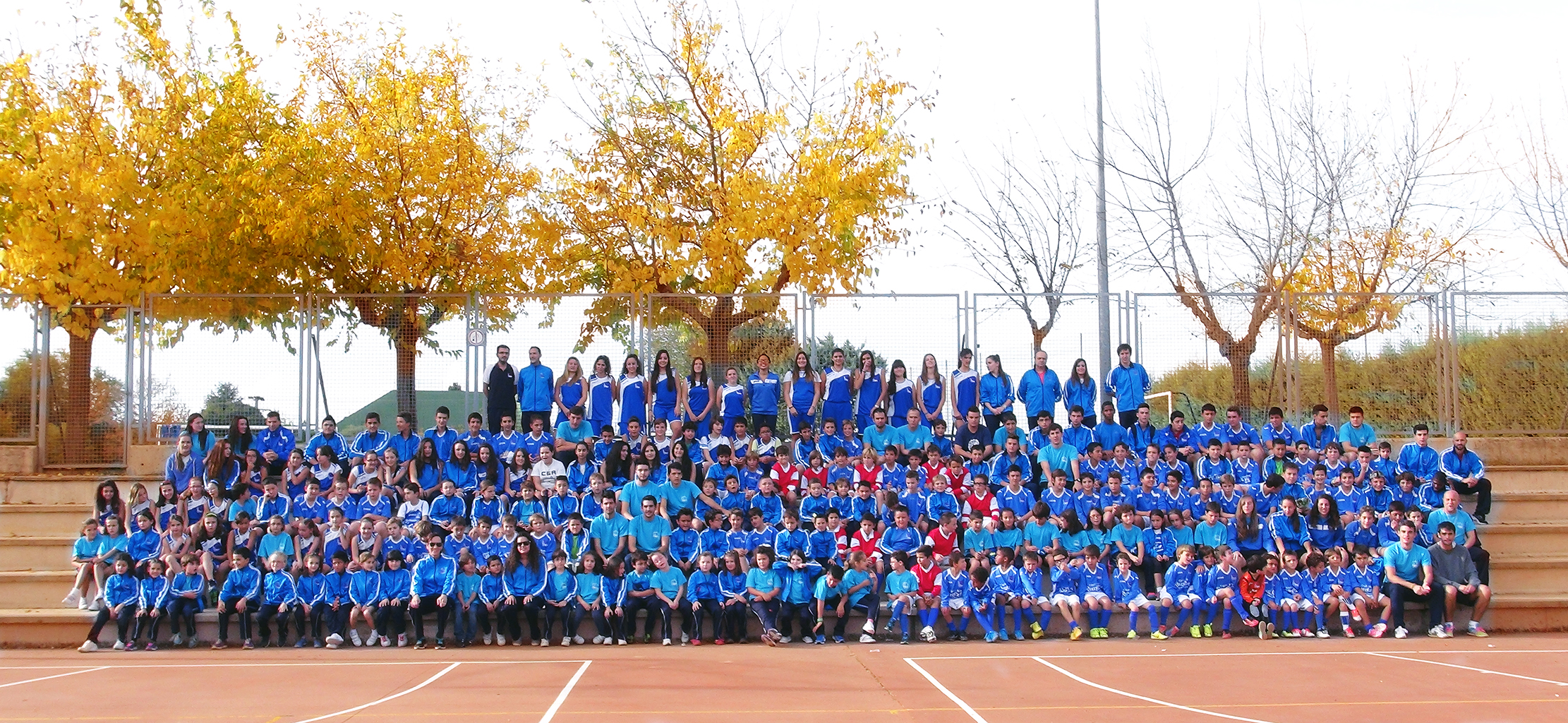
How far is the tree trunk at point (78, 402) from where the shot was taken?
18.2 metres

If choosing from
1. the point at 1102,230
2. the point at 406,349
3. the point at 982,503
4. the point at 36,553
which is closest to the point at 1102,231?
the point at 1102,230

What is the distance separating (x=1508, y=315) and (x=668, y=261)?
482 inches

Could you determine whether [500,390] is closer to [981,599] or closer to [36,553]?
[36,553]

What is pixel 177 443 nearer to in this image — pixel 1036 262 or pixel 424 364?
pixel 424 364

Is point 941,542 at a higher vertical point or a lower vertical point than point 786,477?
lower

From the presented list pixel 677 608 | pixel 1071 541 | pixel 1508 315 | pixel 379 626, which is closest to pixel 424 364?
pixel 379 626

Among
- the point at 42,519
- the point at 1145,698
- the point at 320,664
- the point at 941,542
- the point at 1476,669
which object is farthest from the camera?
the point at 42,519

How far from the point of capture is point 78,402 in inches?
716

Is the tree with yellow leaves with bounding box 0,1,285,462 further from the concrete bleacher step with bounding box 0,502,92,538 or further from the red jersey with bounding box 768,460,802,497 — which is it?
the red jersey with bounding box 768,460,802,497

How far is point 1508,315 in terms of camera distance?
1905 cm

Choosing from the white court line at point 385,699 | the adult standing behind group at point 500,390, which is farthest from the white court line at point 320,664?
the adult standing behind group at point 500,390

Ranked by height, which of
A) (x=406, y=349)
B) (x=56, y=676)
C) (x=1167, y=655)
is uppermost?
(x=406, y=349)

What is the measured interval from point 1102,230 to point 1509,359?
20.2 feet

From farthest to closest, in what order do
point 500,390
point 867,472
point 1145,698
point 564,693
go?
1. point 500,390
2. point 867,472
3. point 564,693
4. point 1145,698
